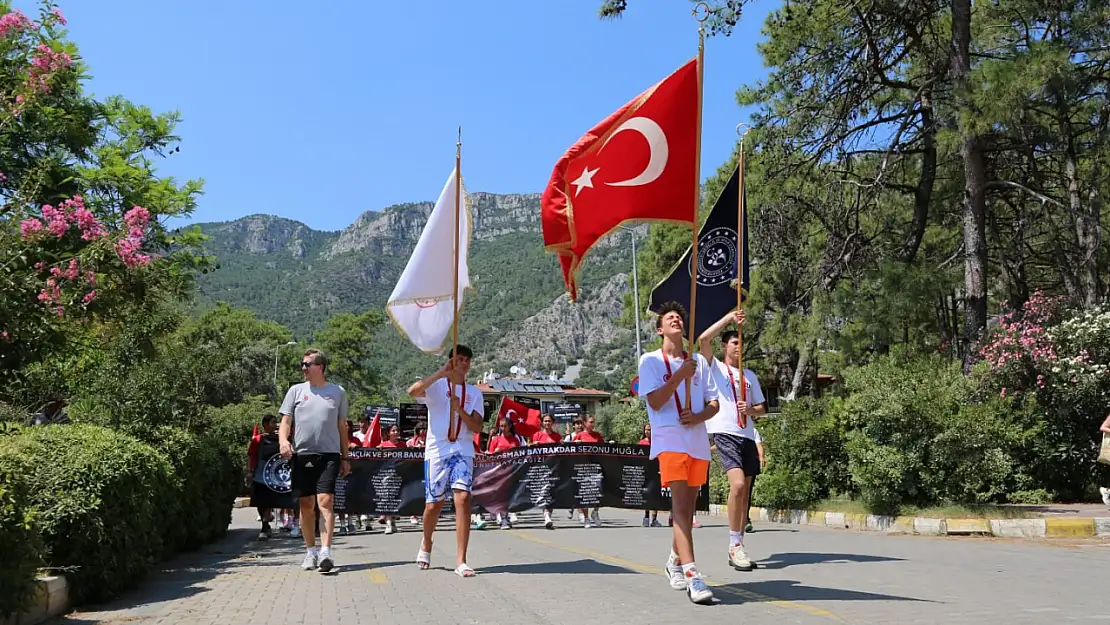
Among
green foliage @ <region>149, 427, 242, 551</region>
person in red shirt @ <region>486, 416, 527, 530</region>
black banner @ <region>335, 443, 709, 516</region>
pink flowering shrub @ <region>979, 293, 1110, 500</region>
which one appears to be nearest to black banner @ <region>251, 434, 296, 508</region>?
green foliage @ <region>149, 427, 242, 551</region>

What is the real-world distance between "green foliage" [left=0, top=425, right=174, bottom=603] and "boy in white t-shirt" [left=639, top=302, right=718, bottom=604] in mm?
3981

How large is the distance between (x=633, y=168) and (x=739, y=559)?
11.5 feet

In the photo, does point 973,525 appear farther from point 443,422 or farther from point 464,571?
point 443,422

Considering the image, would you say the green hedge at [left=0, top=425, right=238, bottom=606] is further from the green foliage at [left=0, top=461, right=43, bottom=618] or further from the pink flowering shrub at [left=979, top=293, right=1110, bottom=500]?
the pink flowering shrub at [left=979, top=293, right=1110, bottom=500]

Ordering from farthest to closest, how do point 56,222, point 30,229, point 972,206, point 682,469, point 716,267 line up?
point 972,206, point 56,222, point 716,267, point 30,229, point 682,469

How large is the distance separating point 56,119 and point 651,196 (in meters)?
13.3

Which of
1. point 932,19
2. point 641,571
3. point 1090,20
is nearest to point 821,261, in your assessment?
point 932,19

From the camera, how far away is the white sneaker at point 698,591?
20.7ft

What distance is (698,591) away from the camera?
20.8 ft

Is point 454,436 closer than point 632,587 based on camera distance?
No

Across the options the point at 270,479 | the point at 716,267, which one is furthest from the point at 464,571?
the point at 270,479

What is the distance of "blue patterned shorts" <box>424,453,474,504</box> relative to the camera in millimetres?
8516

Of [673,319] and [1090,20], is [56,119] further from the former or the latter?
[1090,20]

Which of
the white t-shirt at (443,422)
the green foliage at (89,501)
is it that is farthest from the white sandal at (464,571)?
the green foliage at (89,501)
